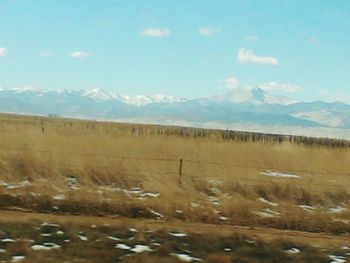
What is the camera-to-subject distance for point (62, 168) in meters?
15.0

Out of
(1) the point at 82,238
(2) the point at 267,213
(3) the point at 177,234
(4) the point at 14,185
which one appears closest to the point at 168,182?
(2) the point at 267,213

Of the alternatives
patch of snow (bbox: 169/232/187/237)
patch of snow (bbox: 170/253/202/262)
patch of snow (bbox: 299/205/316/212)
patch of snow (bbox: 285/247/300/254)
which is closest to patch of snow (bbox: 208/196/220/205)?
patch of snow (bbox: 299/205/316/212)

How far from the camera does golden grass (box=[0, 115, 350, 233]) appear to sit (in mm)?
12406

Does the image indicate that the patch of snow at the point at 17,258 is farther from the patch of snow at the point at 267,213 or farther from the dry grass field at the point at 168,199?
the patch of snow at the point at 267,213

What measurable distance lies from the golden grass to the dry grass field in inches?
1.0

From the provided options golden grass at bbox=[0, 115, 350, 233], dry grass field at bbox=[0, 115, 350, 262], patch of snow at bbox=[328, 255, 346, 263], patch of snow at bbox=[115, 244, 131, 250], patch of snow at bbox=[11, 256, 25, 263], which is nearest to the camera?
patch of snow at bbox=[11, 256, 25, 263]

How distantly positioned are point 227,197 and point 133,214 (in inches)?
97.9

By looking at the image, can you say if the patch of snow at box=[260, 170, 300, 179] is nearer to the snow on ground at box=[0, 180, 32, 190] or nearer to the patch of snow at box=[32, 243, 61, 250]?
the snow on ground at box=[0, 180, 32, 190]

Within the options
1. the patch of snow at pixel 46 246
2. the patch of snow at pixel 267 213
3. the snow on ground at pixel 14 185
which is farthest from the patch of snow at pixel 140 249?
the snow on ground at pixel 14 185

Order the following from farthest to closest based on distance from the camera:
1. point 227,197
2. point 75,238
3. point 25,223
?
1. point 227,197
2. point 25,223
3. point 75,238

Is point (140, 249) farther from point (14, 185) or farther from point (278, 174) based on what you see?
point (278, 174)

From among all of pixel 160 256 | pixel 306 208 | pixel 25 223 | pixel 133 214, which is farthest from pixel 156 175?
pixel 160 256

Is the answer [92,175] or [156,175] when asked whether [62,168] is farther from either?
[156,175]

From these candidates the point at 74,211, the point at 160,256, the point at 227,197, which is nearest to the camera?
the point at 160,256
